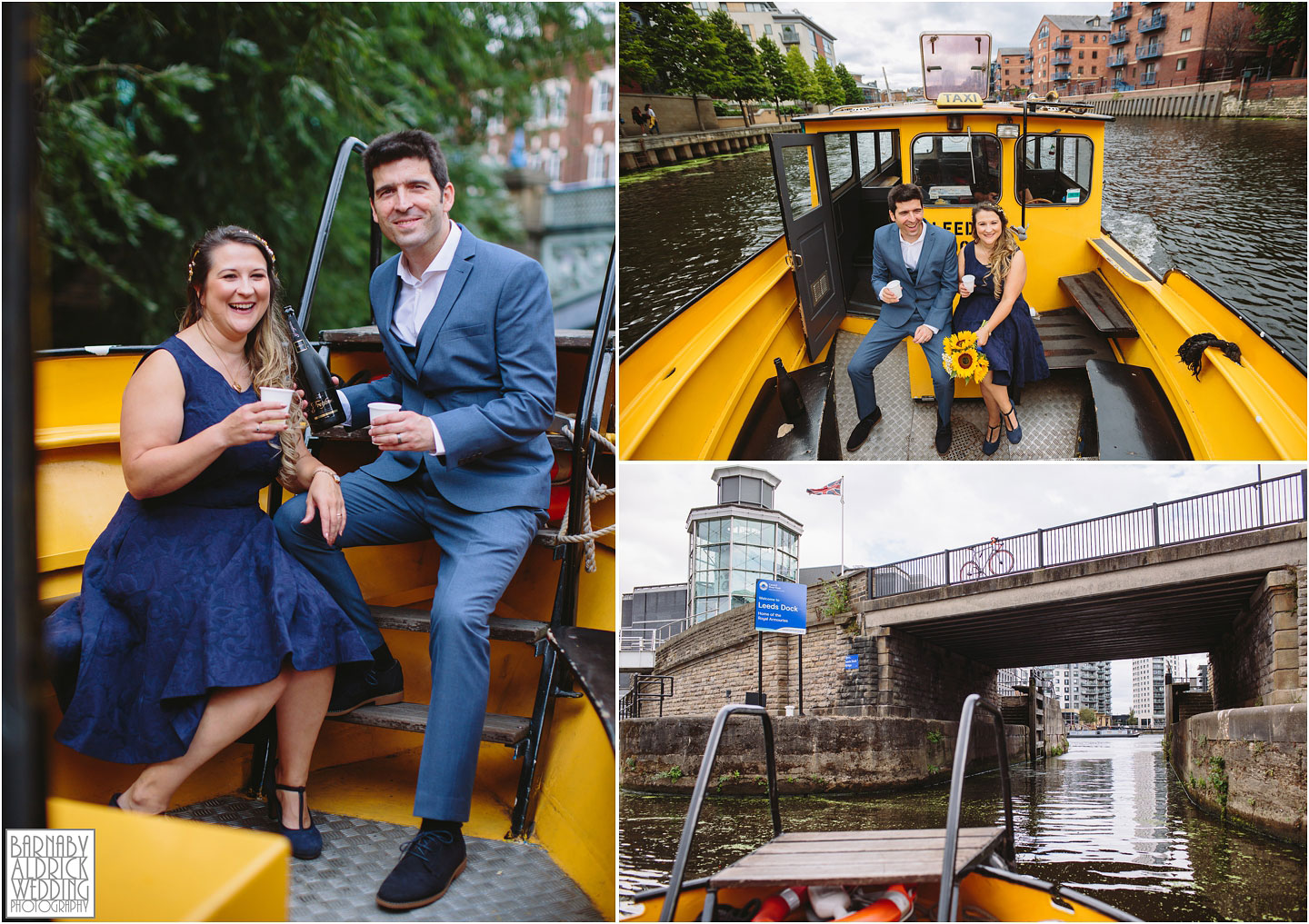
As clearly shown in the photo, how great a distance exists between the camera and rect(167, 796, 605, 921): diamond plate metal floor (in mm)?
1745

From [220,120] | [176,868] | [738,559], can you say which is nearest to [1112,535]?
[738,559]

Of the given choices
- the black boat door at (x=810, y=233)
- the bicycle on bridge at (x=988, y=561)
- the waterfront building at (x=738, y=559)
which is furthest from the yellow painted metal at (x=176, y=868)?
the bicycle on bridge at (x=988, y=561)

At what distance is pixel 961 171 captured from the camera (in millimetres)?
4129

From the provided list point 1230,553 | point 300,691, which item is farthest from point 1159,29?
point 1230,553

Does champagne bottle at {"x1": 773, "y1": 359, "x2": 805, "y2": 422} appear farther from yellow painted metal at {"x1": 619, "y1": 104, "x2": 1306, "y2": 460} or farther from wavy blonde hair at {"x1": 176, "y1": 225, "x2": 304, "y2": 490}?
wavy blonde hair at {"x1": 176, "y1": 225, "x2": 304, "y2": 490}

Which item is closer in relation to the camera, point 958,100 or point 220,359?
point 220,359

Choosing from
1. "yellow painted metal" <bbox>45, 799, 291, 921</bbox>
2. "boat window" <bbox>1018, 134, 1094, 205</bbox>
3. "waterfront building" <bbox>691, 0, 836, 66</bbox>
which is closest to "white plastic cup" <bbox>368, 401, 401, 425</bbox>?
"yellow painted metal" <bbox>45, 799, 291, 921</bbox>

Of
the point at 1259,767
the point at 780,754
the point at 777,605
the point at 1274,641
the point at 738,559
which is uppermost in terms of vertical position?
the point at 738,559

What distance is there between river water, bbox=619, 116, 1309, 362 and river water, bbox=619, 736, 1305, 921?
3.70m

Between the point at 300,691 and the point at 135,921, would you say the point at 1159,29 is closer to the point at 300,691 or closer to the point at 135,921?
the point at 300,691

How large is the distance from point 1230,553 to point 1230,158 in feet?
20.6

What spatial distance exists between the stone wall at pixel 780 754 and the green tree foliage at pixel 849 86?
27.5 ft

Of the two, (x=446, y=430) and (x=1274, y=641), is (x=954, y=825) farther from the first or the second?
(x=1274, y=641)

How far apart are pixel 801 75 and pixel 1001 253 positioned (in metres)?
1.50
